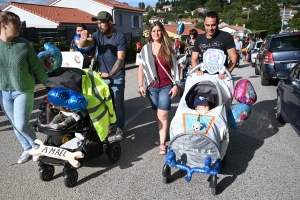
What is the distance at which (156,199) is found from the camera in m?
3.16

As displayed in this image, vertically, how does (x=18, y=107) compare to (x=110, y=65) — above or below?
below

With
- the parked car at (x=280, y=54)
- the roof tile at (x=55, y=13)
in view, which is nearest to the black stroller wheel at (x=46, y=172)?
the parked car at (x=280, y=54)

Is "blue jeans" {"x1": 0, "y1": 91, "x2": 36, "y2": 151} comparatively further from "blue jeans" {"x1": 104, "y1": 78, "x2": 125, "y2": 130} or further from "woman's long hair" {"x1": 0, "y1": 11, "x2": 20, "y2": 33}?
"blue jeans" {"x1": 104, "y1": 78, "x2": 125, "y2": 130}

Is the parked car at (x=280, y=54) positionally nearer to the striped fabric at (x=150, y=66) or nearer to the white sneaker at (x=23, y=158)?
the striped fabric at (x=150, y=66)

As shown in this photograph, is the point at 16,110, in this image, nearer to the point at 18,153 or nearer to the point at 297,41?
the point at 18,153

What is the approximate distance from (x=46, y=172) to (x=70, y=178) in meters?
0.38

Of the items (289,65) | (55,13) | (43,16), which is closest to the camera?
(289,65)

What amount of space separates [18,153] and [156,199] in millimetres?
2578

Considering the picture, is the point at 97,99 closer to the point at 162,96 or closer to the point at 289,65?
the point at 162,96

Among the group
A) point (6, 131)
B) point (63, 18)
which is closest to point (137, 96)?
point (6, 131)

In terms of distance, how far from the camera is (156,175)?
145 inches

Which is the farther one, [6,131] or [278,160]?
[6,131]

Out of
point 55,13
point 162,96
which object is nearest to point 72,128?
point 162,96

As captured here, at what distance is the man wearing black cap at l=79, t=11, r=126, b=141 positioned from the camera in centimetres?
421
